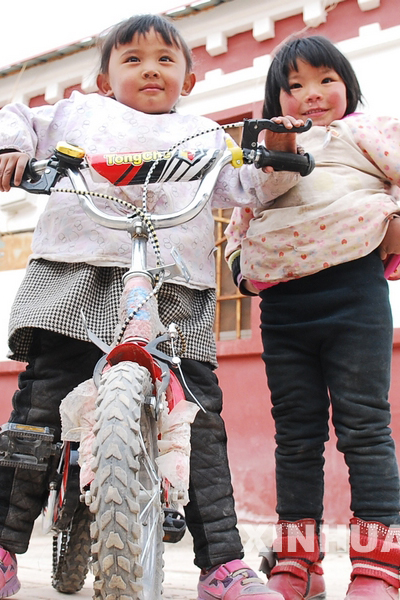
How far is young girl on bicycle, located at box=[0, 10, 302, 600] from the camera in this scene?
1.51m

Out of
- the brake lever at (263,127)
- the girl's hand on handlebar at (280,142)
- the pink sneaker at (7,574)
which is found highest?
the girl's hand on handlebar at (280,142)

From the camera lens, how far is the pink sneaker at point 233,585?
1322 millimetres

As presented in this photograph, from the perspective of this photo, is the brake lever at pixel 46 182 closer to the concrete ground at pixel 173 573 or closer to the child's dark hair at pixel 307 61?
the child's dark hair at pixel 307 61

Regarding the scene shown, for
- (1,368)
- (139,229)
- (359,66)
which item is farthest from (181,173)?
(1,368)

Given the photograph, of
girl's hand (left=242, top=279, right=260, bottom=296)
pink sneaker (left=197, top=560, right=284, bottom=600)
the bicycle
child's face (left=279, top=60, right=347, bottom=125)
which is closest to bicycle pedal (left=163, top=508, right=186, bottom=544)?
the bicycle

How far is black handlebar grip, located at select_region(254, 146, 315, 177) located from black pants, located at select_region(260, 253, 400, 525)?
0.31 meters

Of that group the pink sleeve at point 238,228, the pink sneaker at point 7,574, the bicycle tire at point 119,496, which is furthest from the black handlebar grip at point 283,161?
the pink sneaker at point 7,574

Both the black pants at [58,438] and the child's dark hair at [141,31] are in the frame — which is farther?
the child's dark hair at [141,31]

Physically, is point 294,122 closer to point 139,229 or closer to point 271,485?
point 139,229

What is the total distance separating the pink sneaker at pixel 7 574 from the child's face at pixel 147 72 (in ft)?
3.74

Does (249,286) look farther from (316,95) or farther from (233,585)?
(233,585)

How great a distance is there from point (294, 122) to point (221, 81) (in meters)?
2.64

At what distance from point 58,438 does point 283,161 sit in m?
0.83

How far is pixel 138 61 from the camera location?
1.68 meters
